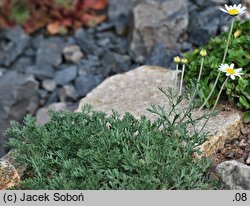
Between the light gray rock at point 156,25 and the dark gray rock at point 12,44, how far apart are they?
44.5 inches

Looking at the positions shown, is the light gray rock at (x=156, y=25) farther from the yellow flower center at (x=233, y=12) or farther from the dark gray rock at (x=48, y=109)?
the yellow flower center at (x=233, y=12)

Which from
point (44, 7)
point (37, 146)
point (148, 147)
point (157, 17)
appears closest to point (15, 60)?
point (44, 7)

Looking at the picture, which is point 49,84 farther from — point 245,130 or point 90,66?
point 245,130

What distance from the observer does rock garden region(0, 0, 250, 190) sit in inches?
142

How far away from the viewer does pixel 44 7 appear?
6.79m

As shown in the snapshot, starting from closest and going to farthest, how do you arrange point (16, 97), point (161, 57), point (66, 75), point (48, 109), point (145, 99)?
point (145, 99) → point (48, 109) → point (16, 97) → point (161, 57) → point (66, 75)

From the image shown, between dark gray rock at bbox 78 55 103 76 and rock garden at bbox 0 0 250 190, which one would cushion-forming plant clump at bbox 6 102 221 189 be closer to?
rock garden at bbox 0 0 250 190

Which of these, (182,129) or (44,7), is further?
(44,7)

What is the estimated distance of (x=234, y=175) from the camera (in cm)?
353

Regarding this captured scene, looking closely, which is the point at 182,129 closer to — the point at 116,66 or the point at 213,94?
the point at 213,94

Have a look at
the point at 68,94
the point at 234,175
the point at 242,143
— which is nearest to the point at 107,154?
the point at 234,175

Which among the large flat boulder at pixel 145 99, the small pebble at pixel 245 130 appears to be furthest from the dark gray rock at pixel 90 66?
the small pebble at pixel 245 130

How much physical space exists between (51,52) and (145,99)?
6.86 ft
